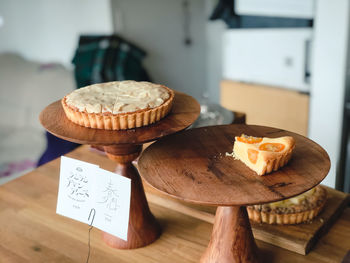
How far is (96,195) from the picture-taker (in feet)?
2.69

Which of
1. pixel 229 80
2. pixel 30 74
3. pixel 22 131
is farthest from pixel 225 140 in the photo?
pixel 30 74

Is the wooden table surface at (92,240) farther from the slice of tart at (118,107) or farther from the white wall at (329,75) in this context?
the white wall at (329,75)

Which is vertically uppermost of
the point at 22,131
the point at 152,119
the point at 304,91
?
the point at 152,119

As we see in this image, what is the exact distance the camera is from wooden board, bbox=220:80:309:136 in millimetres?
2266

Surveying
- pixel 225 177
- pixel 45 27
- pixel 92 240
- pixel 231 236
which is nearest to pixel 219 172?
pixel 225 177

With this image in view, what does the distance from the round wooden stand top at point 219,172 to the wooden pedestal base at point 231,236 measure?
0.10 m

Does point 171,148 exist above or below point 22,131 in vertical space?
above

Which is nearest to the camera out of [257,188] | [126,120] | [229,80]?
[257,188]

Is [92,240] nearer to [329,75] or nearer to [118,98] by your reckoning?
[118,98]

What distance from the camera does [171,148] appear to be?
796mm

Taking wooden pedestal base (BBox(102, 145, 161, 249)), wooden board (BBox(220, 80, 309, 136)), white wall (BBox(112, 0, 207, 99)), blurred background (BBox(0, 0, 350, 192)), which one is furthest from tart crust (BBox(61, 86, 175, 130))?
white wall (BBox(112, 0, 207, 99))

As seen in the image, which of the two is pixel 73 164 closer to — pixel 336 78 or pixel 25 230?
pixel 25 230

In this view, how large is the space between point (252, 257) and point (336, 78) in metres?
1.50

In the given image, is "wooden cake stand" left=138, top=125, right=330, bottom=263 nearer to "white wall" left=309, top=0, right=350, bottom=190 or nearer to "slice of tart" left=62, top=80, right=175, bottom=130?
"slice of tart" left=62, top=80, right=175, bottom=130
